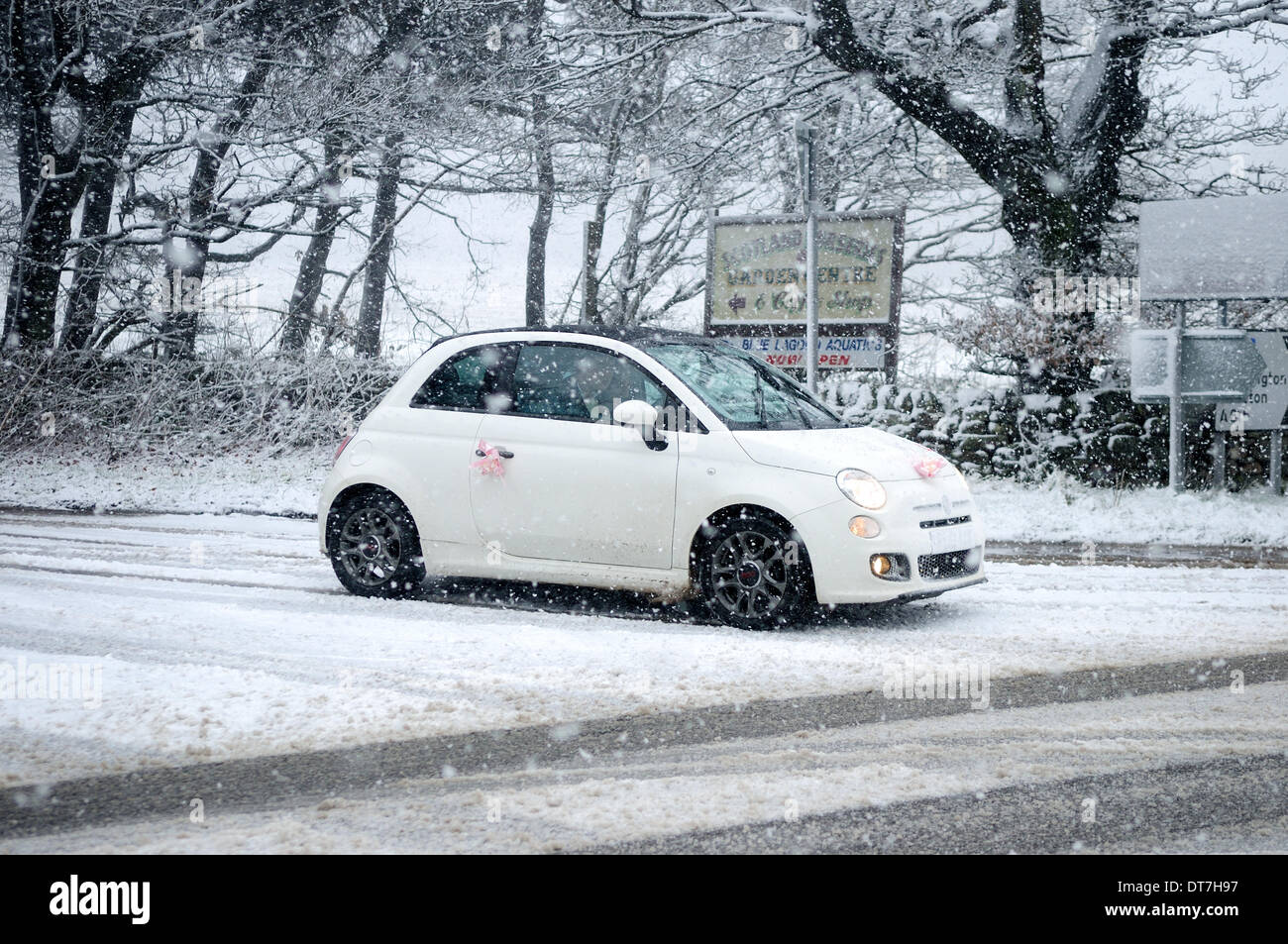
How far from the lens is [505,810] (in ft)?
13.7

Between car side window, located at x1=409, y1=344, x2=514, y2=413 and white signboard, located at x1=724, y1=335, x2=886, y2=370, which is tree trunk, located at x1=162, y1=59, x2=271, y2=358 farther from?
car side window, located at x1=409, y1=344, x2=514, y2=413

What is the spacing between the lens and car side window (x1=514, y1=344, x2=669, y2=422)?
311 inches

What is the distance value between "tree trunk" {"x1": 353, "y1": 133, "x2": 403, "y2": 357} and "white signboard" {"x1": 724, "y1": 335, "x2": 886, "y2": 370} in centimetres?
894

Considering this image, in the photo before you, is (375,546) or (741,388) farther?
(375,546)

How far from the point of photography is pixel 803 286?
16.5m

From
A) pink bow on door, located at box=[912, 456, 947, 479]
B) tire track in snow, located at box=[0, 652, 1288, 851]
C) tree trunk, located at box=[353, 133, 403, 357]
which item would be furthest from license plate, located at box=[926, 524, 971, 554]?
tree trunk, located at box=[353, 133, 403, 357]

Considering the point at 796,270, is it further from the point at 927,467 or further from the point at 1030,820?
the point at 1030,820

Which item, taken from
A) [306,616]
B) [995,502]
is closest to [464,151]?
[995,502]

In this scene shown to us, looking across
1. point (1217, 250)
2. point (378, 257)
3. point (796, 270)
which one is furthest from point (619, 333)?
point (378, 257)

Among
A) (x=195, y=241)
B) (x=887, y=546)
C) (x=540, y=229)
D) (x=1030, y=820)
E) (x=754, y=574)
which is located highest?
(x=540, y=229)

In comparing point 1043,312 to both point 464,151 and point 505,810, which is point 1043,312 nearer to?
point 464,151

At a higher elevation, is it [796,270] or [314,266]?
[314,266]

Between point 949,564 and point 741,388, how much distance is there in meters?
1.69

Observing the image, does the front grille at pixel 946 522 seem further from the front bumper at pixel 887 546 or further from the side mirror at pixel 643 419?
the side mirror at pixel 643 419
